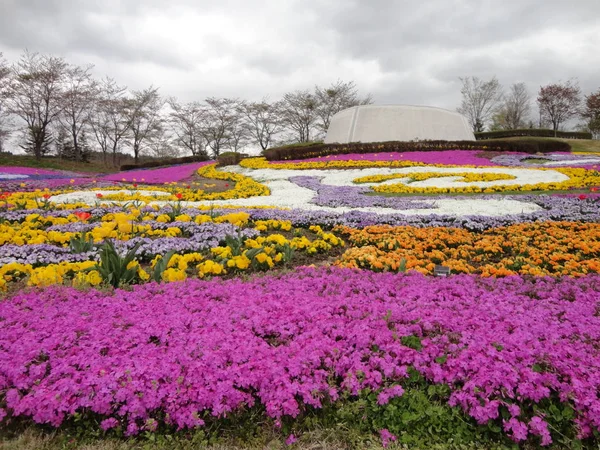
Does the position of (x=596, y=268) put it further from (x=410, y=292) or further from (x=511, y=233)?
(x=410, y=292)

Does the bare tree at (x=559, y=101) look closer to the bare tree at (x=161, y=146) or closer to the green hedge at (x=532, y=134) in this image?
the green hedge at (x=532, y=134)

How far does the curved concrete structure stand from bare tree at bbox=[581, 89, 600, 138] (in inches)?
1062

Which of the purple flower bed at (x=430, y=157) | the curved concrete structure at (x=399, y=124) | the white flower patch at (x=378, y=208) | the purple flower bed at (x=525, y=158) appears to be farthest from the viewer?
the curved concrete structure at (x=399, y=124)

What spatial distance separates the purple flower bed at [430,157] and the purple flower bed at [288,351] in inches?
714

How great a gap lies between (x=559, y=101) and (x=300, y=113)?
33.4 meters

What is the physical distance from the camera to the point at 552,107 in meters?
50.3

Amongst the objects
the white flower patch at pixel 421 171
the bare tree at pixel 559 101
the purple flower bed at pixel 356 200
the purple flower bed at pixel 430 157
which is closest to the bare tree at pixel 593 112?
the bare tree at pixel 559 101

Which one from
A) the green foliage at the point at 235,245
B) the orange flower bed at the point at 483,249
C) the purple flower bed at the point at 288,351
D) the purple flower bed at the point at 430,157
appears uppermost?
the purple flower bed at the point at 430,157

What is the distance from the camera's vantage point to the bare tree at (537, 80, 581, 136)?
49.4 metres

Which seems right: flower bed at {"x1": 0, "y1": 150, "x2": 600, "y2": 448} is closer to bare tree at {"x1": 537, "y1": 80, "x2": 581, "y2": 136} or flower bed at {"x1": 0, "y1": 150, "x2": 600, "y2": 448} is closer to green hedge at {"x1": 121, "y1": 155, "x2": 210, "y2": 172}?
green hedge at {"x1": 121, "y1": 155, "x2": 210, "y2": 172}

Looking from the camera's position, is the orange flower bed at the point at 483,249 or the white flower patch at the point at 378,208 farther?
the white flower patch at the point at 378,208

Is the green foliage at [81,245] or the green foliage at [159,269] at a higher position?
the green foliage at [81,245]

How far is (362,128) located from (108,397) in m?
31.2

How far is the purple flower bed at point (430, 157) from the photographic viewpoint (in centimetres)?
2077
